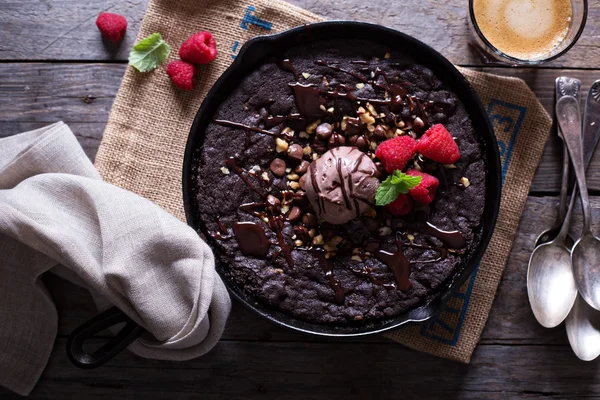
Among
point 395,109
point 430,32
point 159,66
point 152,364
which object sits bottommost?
point 152,364

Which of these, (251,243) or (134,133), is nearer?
(251,243)

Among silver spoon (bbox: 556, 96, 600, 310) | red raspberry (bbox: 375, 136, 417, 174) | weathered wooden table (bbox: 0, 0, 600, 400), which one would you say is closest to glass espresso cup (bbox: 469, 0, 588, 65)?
weathered wooden table (bbox: 0, 0, 600, 400)

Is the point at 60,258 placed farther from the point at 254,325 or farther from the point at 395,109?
the point at 395,109

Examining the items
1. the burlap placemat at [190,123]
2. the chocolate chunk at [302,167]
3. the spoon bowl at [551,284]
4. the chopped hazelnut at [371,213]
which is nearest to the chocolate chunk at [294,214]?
the chocolate chunk at [302,167]

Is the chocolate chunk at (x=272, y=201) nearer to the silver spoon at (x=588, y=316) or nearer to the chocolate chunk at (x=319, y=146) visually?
the chocolate chunk at (x=319, y=146)

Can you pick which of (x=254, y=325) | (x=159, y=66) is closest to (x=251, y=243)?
(x=254, y=325)

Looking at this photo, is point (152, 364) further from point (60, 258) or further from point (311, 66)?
point (311, 66)

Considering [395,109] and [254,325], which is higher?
[395,109]
